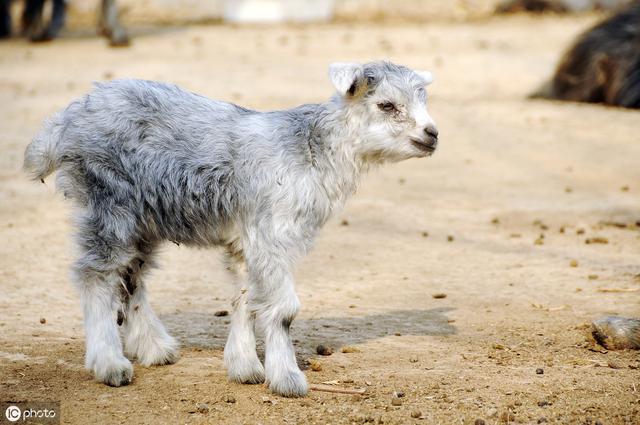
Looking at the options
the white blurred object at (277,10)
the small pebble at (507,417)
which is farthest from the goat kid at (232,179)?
the white blurred object at (277,10)

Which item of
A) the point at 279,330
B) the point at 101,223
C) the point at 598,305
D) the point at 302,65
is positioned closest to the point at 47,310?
the point at 101,223

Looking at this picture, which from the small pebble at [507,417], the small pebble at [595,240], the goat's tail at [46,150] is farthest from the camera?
the small pebble at [595,240]

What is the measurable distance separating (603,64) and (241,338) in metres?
9.48

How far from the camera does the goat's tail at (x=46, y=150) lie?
535 centimetres

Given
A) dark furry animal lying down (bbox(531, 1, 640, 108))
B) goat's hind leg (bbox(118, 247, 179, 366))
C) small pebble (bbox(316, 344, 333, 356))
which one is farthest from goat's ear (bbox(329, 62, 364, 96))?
dark furry animal lying down (bbox(531, 1, 640, 108))

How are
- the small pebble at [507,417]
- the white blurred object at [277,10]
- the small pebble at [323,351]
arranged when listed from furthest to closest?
the white blurred object at [277,10], the small pebble at [323,351], the small pebble at [507,417]

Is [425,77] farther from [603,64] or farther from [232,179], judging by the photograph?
[603,64]

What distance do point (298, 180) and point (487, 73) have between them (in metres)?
9.96

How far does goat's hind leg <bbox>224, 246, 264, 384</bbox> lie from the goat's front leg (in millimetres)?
137

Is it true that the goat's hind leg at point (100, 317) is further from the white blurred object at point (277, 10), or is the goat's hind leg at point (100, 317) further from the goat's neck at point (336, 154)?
the white blurred object at point (277, 10)

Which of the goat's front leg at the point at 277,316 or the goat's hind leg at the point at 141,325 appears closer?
the goat's front leg at the point at 277,316

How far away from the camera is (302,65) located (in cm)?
1464

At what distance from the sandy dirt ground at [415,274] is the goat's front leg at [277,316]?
0.33 feet

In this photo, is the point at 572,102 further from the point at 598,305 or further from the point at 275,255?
the point at 275,255
